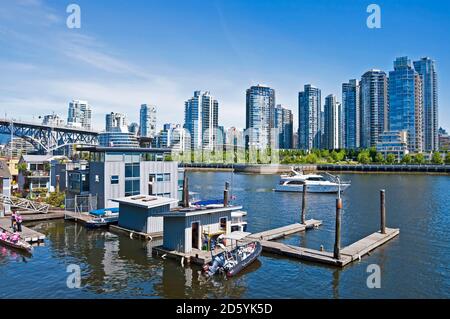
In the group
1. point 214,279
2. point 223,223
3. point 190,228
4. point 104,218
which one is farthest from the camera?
point 104,218

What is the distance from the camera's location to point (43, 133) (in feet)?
419

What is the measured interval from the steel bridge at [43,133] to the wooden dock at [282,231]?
8047 cm

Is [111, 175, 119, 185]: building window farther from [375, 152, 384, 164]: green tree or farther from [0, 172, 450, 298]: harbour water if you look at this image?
[375, 152, 384, 164]: green tree

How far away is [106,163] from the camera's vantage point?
4172cm

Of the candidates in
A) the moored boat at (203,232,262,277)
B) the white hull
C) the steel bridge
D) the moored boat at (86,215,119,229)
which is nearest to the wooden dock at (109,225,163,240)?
the moored boat at (86,215,119,229)

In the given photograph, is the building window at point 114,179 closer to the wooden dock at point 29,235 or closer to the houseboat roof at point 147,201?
the houseboat roof at point 147,201

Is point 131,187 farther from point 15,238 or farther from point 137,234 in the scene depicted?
point 15,238

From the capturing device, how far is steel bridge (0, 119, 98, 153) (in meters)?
115

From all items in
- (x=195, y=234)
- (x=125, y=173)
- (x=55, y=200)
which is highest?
(x=125, y=173)

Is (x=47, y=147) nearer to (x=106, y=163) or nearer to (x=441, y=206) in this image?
(x=106, y=163)

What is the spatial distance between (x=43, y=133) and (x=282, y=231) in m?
116

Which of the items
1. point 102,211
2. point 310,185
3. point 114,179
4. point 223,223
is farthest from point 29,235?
point 310,185

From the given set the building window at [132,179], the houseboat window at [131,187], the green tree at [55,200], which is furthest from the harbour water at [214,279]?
the green tree at [55,200]
